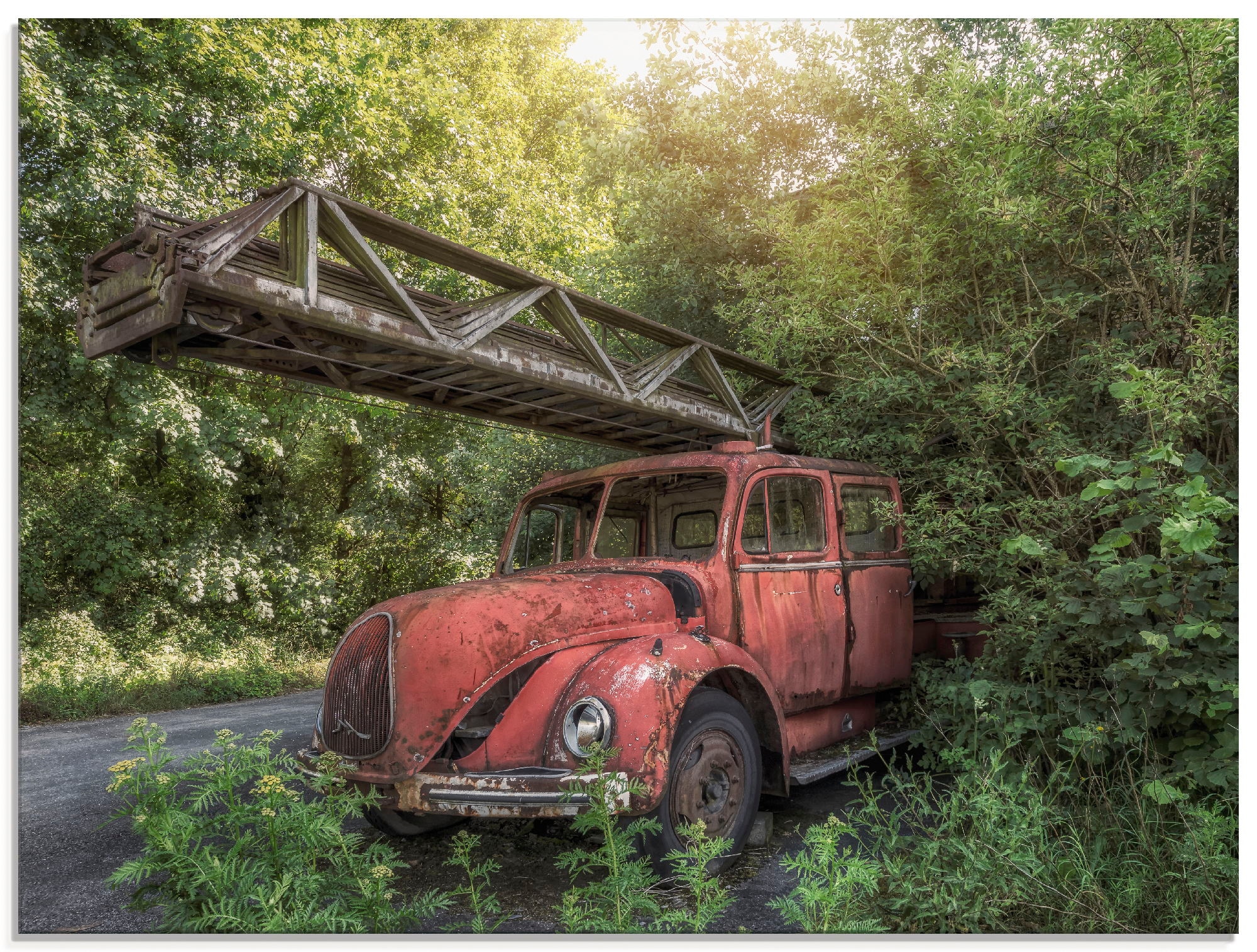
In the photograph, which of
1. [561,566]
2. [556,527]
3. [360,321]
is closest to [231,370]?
[556,527]

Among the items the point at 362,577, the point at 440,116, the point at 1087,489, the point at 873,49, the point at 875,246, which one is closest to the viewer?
the point at 1087,489

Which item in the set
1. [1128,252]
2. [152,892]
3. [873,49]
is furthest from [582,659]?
[873,49]

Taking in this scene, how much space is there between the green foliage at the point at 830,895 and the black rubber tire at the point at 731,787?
0.48 m

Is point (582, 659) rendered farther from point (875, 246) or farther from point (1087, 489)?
point (875, 246)

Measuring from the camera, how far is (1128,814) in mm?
3168

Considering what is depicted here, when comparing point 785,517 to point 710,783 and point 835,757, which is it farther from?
point 710,783

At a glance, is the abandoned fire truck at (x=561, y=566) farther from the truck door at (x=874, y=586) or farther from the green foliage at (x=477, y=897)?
the green foliage at (x=477, y=897)

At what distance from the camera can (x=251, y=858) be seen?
259cm

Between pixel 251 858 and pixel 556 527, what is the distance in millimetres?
2574

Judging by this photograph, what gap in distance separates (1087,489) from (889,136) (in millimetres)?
2758

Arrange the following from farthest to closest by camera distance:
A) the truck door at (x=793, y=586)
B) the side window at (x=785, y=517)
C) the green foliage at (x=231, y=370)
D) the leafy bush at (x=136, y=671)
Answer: the leafy bush at (x=136, y=671), the green foliage at (x=231, y=370), the side window at (x=785, y=517), the truck door at (x=793, y=586)

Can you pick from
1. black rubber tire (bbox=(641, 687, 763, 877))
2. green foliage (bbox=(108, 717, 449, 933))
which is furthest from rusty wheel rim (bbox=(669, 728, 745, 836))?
green foliage (bbox=(108, 717, 449, 933))

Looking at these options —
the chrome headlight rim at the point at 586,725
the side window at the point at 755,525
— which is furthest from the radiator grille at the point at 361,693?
the side window at the point at 755,525

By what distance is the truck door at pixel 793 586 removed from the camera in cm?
405
